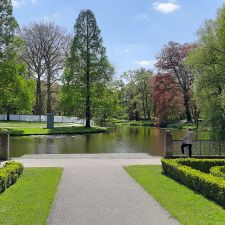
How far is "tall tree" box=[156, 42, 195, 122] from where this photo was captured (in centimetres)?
7476

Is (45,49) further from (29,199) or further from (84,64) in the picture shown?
(29,199)

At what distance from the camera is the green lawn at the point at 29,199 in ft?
33.3

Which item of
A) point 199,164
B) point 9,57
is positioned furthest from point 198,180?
point 9,57

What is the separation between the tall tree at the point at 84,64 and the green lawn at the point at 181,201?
145 ft

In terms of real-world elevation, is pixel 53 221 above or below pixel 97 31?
below

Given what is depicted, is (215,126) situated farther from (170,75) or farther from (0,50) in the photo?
(170,75)

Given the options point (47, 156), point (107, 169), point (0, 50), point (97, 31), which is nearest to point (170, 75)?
point (97, 31)

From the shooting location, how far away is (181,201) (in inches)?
483

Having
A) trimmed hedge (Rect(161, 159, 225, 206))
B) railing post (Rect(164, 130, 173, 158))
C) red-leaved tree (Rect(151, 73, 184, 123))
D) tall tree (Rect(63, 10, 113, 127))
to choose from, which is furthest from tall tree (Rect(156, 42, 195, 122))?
trimmed hedge (Rect(161, 159, 225, 206))

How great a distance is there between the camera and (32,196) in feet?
42.2

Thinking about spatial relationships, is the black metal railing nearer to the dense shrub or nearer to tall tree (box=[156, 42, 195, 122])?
the dense shrub

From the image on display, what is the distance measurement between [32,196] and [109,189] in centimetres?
266

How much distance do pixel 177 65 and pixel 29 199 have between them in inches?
2591

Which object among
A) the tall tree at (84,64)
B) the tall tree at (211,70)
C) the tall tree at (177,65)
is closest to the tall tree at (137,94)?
the tall tree at (177,65)
